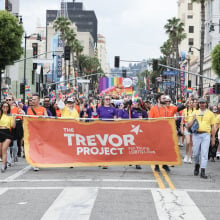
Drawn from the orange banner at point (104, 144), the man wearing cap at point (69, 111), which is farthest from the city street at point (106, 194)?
the man wearing cap at point (69, 111)

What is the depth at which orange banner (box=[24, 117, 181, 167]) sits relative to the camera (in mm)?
13156

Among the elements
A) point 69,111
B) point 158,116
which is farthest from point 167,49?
point 158,116

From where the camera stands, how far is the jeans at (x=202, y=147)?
12492 millimetres

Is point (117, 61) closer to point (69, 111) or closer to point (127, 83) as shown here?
point (127, 83)

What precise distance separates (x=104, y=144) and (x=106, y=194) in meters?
3.65

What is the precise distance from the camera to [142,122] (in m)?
13.3

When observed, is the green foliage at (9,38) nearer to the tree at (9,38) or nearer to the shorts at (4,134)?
the tree at (9,38)

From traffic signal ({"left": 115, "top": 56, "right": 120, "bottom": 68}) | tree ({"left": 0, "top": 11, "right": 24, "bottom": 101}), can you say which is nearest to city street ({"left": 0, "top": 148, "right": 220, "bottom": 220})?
tree ({"left": 0, "top": 11, "right": 24, "bottom": 101})

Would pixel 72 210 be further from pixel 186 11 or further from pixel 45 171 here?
pixel 186 11

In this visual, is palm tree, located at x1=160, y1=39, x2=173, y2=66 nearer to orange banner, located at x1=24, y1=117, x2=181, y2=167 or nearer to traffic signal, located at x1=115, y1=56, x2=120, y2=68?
traffic signal, located at x1=115, y1=56, x2=120, y2=68

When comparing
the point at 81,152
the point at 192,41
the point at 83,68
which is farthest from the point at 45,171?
the point at 83,68

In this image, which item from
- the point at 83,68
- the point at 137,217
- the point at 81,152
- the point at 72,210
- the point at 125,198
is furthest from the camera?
the point at 83,68

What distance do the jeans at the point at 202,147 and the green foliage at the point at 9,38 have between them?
30932 millimetres

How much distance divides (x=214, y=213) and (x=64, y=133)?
19.5 feet
